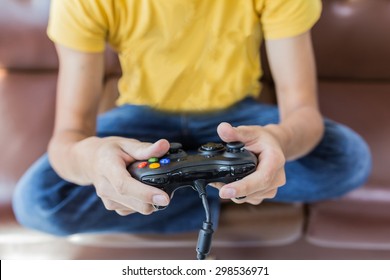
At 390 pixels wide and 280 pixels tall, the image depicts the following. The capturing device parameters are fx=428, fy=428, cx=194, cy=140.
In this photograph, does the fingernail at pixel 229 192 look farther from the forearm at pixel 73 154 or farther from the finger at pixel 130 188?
the forearm at pixel 73 154

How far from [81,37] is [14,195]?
222 mm

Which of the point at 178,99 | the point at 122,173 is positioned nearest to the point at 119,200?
the point at 122,173

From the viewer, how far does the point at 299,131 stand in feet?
1.65

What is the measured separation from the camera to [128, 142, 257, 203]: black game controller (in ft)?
1.14

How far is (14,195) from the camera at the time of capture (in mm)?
542

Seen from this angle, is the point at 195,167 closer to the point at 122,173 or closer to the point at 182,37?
the point at 122,173

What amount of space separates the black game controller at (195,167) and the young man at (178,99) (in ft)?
0.28

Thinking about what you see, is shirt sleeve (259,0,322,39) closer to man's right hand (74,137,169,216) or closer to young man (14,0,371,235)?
young man (14,0,371,235)

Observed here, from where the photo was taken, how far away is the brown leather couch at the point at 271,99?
56 cm

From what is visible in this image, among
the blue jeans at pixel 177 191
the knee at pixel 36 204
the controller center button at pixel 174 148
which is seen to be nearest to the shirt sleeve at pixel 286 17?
the blue jeans at pixel 177 191

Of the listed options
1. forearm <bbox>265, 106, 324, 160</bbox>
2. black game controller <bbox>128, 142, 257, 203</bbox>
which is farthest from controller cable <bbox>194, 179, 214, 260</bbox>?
forearm <bbox>265, 106, 324, 160</bbox>

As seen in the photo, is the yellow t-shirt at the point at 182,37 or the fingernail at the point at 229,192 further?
the yellow t-shirt at the point at 182,37

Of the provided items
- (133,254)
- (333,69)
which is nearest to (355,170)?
(333,69)

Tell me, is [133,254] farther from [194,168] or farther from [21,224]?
[194,168]
